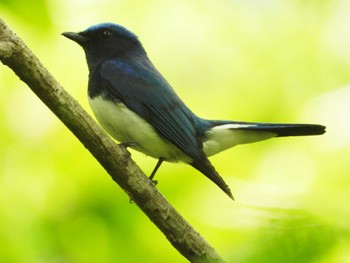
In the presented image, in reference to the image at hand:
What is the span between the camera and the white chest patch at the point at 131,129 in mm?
3598

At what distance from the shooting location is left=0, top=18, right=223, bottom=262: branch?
7.30 ft

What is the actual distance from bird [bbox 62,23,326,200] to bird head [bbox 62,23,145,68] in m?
0.07

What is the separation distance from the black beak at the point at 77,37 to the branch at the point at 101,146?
1.55m

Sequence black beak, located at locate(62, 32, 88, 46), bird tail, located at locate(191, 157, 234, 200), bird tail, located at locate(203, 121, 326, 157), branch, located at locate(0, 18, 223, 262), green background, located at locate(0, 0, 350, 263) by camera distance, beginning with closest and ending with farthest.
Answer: green background, located at locate(0, 0, 350, 263), branch, located at locate(0, 18, 223, 262), bird tail, located at locate(191, 157, 234, 200), bird tail, located at locate(203, 121, 326, 157), black beak, located at locate(62, 32, 88, 46)

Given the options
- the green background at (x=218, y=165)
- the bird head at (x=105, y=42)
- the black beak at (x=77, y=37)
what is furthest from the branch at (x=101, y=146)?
the bird head at (x=105, y=42)

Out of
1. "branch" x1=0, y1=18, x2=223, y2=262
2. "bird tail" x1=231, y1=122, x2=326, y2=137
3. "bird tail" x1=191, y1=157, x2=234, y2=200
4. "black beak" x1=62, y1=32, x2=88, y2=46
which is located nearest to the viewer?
"branch" x1=0, y1=18, x2=223, y2=262

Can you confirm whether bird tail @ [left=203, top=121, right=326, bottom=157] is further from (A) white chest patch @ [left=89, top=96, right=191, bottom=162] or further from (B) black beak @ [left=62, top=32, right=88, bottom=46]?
(B) black beak @ [left=62, top=32, right=88, bottom=46]

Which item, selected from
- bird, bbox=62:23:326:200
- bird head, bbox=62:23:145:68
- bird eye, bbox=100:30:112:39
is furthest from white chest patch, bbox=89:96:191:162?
bird eye, bbox=100:30:112:39

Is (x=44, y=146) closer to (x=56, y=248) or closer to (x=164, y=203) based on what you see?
(x=164, y=203)

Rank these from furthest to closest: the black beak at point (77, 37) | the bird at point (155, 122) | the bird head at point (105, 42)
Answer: the bird head at point (105, 42) < the black beak at point (77, 37) < the bird at point (155, 122)

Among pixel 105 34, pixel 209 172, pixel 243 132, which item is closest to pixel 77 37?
pixel 105 34

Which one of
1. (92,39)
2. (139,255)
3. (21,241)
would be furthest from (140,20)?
(139,255)

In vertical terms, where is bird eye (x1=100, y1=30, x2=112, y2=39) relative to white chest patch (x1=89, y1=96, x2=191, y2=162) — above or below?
above

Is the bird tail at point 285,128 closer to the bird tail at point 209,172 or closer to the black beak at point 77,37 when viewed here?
the bird tail at point 209,172
